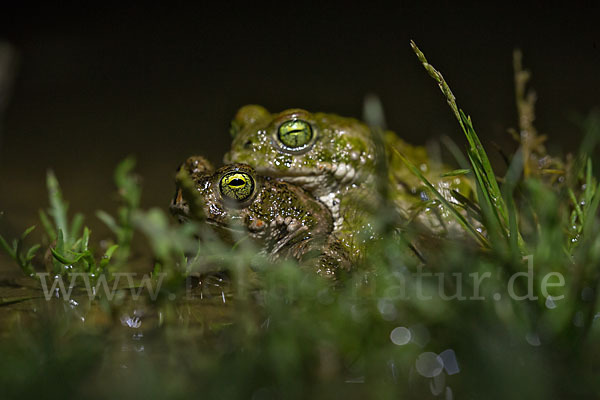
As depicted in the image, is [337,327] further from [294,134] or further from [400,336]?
[294,134]

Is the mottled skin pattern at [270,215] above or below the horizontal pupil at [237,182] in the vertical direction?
below

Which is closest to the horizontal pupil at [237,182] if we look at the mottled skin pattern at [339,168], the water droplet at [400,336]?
the mottled skin pattern at [339,168]

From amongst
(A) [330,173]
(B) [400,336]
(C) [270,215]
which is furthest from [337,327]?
(A) [330,173]

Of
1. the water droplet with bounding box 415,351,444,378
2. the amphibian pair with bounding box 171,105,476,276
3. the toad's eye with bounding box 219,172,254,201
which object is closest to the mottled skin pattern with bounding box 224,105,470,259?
the amphibian pair with bounding box 171,105,476,276

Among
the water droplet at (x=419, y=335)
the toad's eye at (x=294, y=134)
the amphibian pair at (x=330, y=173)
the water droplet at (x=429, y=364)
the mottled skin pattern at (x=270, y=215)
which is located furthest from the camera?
the toad's eye at (x=294, y=134)

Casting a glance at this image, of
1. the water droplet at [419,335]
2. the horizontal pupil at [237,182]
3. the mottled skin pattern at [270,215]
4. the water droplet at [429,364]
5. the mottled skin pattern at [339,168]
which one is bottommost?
the water droplet at [429,364]

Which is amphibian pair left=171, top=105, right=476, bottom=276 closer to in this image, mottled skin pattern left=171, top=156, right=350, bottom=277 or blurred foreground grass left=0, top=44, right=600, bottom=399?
mottled skin pattern left=171, top=156, right=350, bottom=277

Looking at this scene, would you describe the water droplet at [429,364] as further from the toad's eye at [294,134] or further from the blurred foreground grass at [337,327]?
the toad's eye at [294,134]

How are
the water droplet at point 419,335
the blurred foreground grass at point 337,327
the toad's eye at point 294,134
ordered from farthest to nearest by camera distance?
the toad's eye at point 294,134, the water droplet at point 419,335, the blurred foreground grass at point 337,327
